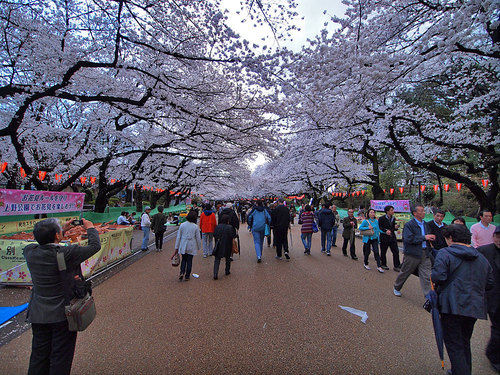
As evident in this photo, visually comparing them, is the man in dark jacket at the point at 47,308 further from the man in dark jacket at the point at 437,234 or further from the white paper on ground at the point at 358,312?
the man in dark jacket at the point at 437,234

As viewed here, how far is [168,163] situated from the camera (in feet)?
61.4

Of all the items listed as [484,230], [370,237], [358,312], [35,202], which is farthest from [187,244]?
[484,230]

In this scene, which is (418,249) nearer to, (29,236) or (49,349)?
(49,349)

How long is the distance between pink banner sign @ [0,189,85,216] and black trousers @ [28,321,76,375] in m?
4.95

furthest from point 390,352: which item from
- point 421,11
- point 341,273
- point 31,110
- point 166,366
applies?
point 31,110

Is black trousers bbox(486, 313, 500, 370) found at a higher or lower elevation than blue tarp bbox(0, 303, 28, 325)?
higher

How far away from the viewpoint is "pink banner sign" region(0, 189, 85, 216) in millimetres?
5367

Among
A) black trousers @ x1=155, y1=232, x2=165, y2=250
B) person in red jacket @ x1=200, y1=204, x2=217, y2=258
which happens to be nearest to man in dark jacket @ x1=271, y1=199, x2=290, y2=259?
person in red jacket @ x1=200, y1=204, x2=217, y2=258

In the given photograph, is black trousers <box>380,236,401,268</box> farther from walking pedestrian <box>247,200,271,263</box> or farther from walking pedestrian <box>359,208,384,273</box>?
walking pedestrian <box>247,200,271,263</box>

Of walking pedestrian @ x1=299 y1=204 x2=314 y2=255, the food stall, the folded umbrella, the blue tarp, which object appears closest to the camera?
the folded umbrella

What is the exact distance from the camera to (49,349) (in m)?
2.09

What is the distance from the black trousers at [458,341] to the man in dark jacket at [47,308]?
11.7 ft

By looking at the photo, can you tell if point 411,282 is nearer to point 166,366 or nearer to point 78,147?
point 166,366

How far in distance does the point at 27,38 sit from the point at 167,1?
4.27 metres
